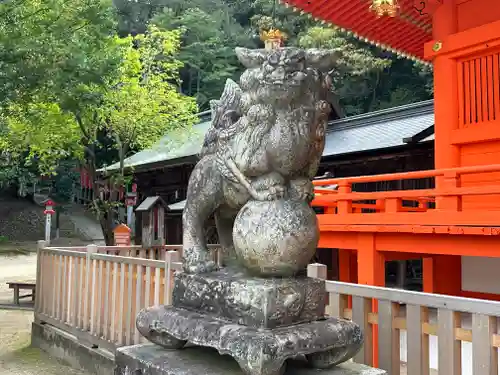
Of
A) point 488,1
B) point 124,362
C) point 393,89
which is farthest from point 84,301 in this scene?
point 393,89

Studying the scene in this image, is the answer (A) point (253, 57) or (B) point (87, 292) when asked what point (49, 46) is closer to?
(B) point (87, 292)

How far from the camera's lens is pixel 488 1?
7.14 meters

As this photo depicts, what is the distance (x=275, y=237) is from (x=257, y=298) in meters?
0.24

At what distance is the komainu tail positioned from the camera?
2.21m

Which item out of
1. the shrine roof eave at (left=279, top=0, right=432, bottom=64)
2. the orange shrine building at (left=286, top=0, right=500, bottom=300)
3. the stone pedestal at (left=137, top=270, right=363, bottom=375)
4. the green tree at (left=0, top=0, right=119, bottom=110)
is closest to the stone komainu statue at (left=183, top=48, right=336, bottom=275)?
the stone pedestal at (left=137, top=270, right=363, bottom=375)

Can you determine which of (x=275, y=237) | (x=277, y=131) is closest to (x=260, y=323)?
(x=275, y=237)

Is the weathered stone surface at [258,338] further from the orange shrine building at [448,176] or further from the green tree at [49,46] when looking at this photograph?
the green tree at [49,46]

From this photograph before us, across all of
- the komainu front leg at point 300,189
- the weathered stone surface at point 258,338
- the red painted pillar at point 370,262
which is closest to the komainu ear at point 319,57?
the komainu front leg at point 300,189

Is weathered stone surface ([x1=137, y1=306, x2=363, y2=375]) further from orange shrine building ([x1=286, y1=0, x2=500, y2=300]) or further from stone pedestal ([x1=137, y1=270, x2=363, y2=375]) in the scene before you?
orange shrine building ([x1=286, y1=0, x2=500, y2=300])

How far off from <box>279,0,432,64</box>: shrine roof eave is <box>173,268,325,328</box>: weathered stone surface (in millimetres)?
6409

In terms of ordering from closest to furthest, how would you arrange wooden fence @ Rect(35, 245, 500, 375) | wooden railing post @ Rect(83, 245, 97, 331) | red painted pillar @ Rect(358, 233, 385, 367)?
wooden fence @ Rect(35, 245, 500, 375)
wooden railing post @ Rect(83, 245, 97, 331)
red painted pillar @ Rect(358, 233, 385, 367)

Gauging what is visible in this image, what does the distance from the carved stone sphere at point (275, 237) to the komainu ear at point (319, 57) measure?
0.57 meters

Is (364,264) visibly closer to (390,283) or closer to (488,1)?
(488,1)

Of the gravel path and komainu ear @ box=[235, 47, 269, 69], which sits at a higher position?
komainu ear @ box=[235, 47, 269, 69]
